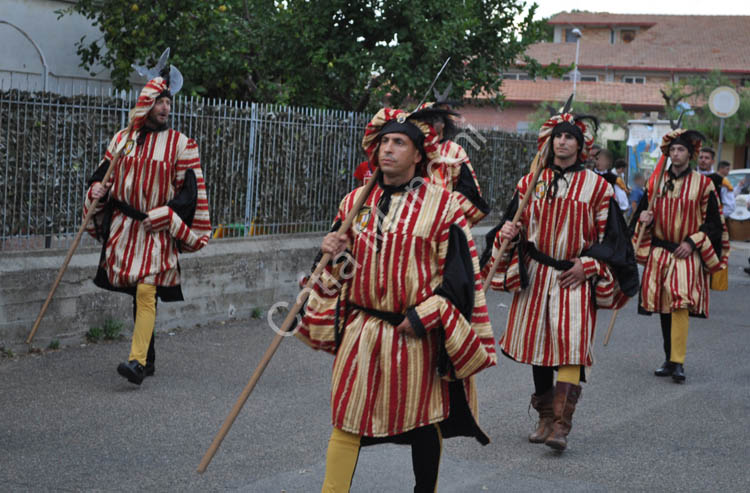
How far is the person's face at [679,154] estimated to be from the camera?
820 centimetres

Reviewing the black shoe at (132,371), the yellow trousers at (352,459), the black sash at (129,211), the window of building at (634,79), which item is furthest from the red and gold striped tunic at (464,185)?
the window of building at (634,79)

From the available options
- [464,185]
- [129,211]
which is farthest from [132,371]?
[464,185]

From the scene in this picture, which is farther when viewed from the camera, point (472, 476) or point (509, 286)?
point (509, 286)

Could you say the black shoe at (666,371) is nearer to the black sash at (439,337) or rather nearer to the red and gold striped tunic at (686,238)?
the red and gold striped tunic at (686,238)

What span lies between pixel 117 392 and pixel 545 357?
2.88 metres

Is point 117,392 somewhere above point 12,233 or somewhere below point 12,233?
below

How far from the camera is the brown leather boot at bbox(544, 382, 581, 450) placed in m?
5.84

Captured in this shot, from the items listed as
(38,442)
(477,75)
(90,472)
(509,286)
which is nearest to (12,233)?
(38,442)

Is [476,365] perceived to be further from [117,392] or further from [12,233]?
[12,233]

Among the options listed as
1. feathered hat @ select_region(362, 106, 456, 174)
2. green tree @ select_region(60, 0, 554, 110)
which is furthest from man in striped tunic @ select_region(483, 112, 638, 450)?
green tree @ select_region(60, 0, 554, 110)

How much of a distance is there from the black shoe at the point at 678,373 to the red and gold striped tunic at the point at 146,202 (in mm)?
4016

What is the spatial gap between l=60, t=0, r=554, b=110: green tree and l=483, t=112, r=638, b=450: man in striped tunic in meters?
7.31

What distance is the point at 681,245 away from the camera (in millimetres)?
8391

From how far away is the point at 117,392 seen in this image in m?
6.94
